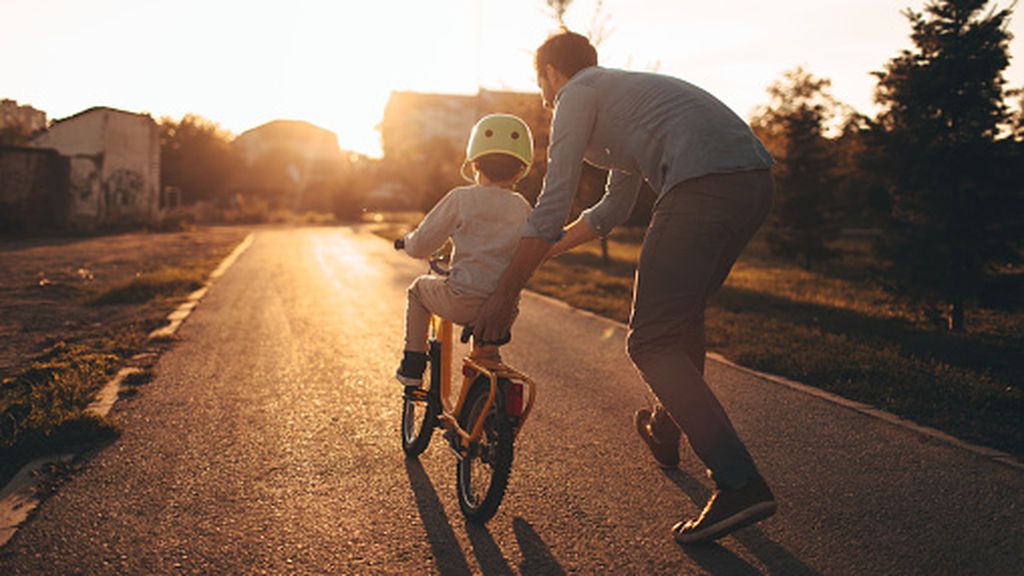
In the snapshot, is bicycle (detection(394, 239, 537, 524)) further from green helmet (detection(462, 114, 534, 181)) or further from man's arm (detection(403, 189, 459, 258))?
green helmet (detection(462, 114, 534, 181))

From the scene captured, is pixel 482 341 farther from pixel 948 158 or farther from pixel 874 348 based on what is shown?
→ pixel 948 158

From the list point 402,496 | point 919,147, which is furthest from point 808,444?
point 919,147

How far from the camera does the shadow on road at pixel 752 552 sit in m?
2.85

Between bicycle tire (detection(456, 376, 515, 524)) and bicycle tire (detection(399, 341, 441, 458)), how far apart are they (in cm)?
39

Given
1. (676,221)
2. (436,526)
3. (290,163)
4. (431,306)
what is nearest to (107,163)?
(431,306)

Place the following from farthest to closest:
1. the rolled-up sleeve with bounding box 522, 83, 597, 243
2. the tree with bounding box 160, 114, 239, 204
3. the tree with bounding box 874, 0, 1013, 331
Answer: the tree with bounding box 160, 114, 239, 204 → the tree with bounding box 874, 0, 1013, 331 → the rolled-up sleeve with bounding box 522, 83, 597, 243

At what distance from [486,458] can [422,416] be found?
93 centimetres

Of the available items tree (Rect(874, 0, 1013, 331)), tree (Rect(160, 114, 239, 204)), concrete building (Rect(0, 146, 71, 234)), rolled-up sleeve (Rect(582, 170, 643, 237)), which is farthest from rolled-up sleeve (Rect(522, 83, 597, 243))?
tree (Rect(160, 114, 239, 204))

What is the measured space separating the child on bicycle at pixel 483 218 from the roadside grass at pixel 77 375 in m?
2.40

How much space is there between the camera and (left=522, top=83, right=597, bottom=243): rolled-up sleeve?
291 centimetres

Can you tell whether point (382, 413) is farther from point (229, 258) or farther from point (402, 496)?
point (229, 258)

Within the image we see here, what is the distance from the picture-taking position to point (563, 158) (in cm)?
299

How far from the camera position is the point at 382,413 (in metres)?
5.11

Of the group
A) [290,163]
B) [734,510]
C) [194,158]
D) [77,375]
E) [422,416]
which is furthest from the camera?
[290,163]
